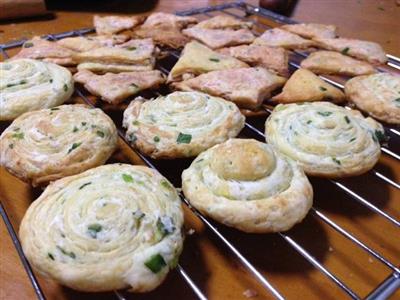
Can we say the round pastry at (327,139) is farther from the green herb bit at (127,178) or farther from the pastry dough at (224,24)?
the pastry dough at (224,24)

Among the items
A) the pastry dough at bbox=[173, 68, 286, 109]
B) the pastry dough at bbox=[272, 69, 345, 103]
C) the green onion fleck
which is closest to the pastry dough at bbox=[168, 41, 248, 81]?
the pastry dough at bbox=[173, 68, 286, 109]

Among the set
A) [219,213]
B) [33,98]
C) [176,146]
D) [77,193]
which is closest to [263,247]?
[219,213]

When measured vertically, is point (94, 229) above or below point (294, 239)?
above

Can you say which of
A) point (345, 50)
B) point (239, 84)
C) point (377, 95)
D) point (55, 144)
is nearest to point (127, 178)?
point (55, 144)

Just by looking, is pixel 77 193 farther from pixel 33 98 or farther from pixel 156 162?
pixel 33 98

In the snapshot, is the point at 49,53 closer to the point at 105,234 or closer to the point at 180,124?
the point at 180,124

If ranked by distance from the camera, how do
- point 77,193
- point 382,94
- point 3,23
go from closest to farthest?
point 77,193 → point 382,94 → point 3,23
